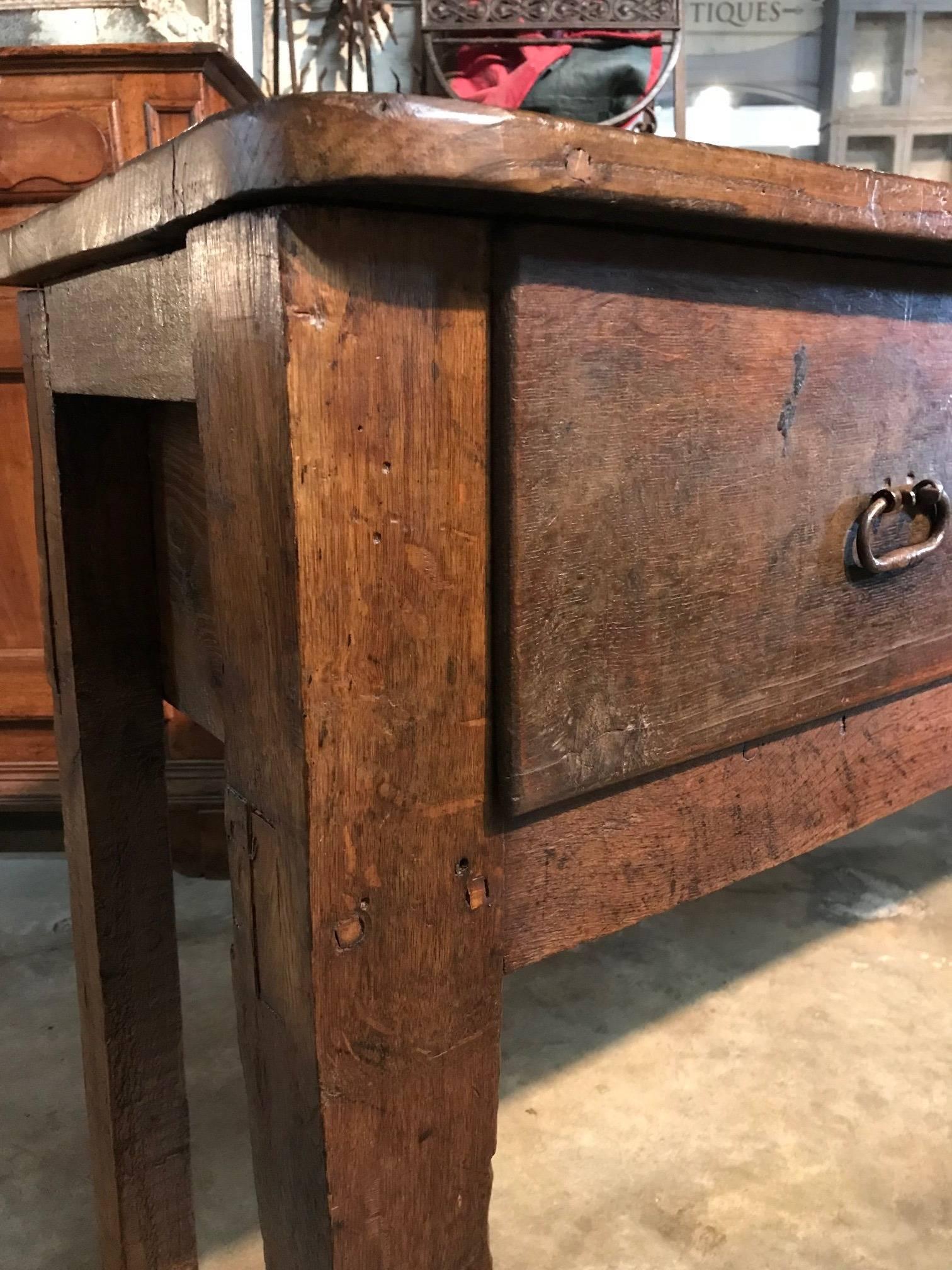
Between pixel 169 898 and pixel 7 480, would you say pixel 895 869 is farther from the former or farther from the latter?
pixel 7 480

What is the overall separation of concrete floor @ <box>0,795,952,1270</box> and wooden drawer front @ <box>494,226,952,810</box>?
581 millimetres

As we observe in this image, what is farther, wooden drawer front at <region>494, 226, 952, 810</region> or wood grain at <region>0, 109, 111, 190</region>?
wood grain at <region>0, 109, 111, 190</region>

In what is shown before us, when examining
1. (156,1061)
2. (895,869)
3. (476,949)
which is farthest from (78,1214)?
(895,869)

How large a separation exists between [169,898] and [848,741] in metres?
0.50

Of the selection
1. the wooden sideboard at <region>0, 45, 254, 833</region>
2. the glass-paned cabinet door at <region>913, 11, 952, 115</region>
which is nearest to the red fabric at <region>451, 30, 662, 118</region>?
the wooden sideboard at <region>0, 45, 254, 833</region>

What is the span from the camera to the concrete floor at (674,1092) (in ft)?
2.95

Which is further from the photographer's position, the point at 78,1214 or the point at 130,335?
the point at 78,1214

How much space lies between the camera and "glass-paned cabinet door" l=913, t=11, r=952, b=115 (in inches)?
84.4

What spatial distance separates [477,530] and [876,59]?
2247 millimetres

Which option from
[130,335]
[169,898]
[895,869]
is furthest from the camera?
[895,869]

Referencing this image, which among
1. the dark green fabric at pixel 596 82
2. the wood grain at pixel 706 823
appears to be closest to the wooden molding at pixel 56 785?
the wood grain at pixel 706 823

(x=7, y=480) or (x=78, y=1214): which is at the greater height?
(x=7, y=480)

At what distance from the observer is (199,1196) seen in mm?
954

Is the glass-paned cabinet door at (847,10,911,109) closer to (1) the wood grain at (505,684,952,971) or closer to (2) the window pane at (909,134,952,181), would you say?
(2) the window pane at (909,134,952,181)
